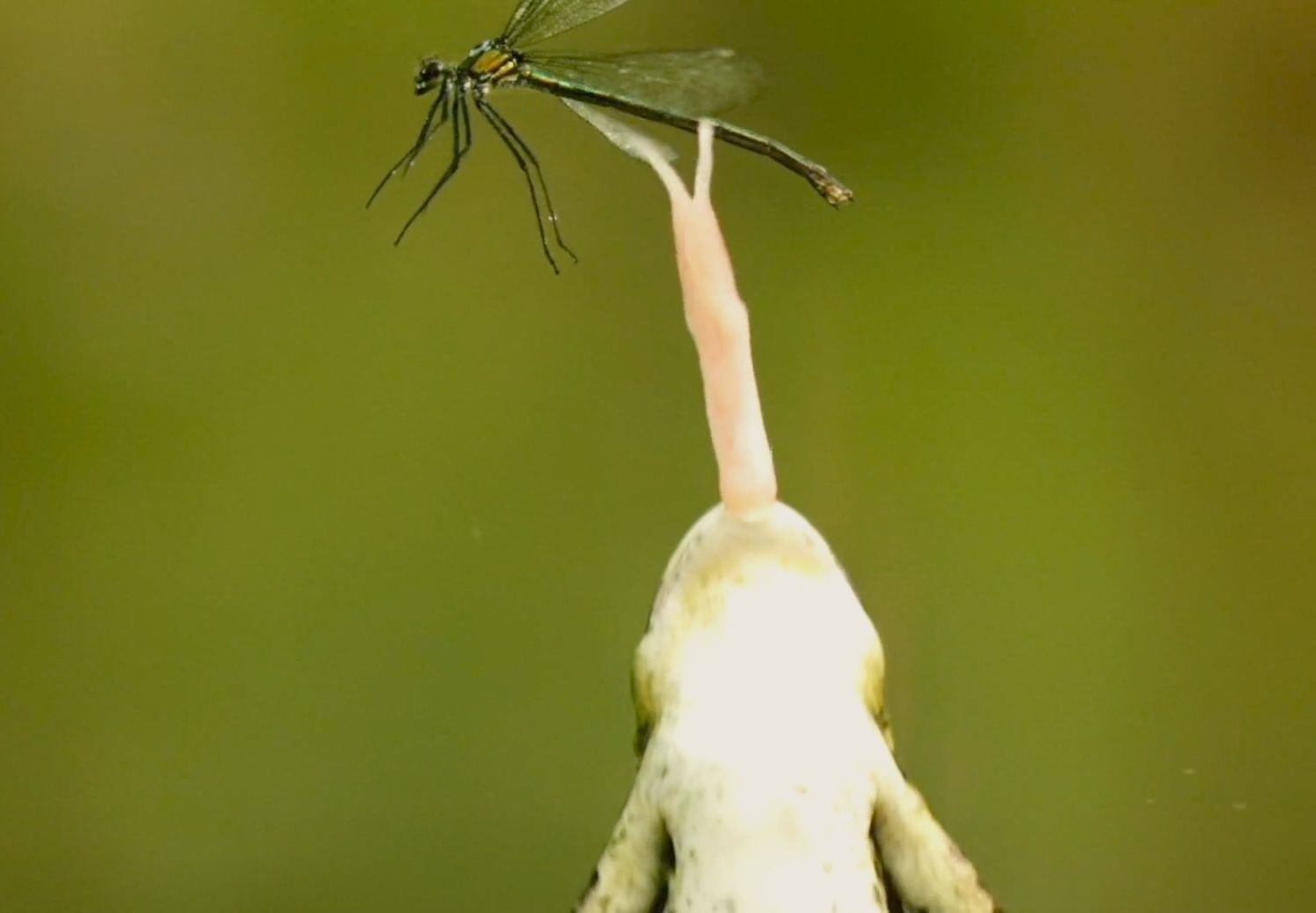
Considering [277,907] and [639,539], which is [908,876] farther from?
[277,907]

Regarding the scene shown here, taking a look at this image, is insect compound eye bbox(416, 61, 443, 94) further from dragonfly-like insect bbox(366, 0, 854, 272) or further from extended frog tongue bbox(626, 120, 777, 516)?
extended frog tongue bbox(626, 120, 777, 516)

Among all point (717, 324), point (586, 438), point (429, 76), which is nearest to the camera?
point (717, 324)

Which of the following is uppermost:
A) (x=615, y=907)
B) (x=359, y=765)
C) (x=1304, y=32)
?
(x=1304, y=32)

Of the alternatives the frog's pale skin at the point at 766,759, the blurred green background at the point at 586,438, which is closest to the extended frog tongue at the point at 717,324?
the frog's pale skin at the point at 766,759

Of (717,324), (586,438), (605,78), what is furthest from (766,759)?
(586,438)

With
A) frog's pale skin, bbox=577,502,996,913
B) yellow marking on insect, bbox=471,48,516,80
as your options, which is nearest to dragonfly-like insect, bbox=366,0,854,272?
yellow marking on insect, bbox=471,48,516,80

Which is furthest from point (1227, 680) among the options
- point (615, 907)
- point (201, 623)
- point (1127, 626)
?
point (201, 623)

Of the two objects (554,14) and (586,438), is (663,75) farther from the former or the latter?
(586,438)
